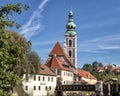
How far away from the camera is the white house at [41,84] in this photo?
83.2 metres

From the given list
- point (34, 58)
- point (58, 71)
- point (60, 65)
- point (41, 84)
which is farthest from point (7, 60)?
point (60, 65)

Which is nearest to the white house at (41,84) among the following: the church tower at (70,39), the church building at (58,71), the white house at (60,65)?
the church building at (58,71)

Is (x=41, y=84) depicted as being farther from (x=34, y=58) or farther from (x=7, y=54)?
(x=7, y=54)

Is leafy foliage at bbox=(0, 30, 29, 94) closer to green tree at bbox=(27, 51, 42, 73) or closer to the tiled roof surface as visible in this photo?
green tree at bbox=(27, 51, 42, 73)

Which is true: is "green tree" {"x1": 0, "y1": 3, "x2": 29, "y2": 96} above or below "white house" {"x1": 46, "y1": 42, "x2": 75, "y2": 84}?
below

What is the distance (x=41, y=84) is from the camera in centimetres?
8888

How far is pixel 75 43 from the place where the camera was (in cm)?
15825

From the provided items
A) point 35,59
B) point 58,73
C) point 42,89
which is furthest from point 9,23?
point 58,73

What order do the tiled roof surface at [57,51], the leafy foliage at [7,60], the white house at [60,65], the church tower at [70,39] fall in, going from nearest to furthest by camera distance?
the leafy foliage at [7,60] → the white house at [60,65] → the tiled roof surface at [57,51] → the church tower at [70,39]

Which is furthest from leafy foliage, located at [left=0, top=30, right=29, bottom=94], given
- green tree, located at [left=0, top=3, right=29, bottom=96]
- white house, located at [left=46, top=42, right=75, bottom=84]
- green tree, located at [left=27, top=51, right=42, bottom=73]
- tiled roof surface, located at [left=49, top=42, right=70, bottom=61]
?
tiled roof surface, located at [left=49, top=42, right=70, bottom=61]

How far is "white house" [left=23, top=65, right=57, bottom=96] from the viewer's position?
83.2 m

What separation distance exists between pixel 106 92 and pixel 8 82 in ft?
234

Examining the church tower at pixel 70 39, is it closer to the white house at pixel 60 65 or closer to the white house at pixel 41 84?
the white house at pixel 60 65

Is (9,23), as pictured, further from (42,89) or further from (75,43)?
(75,43)
